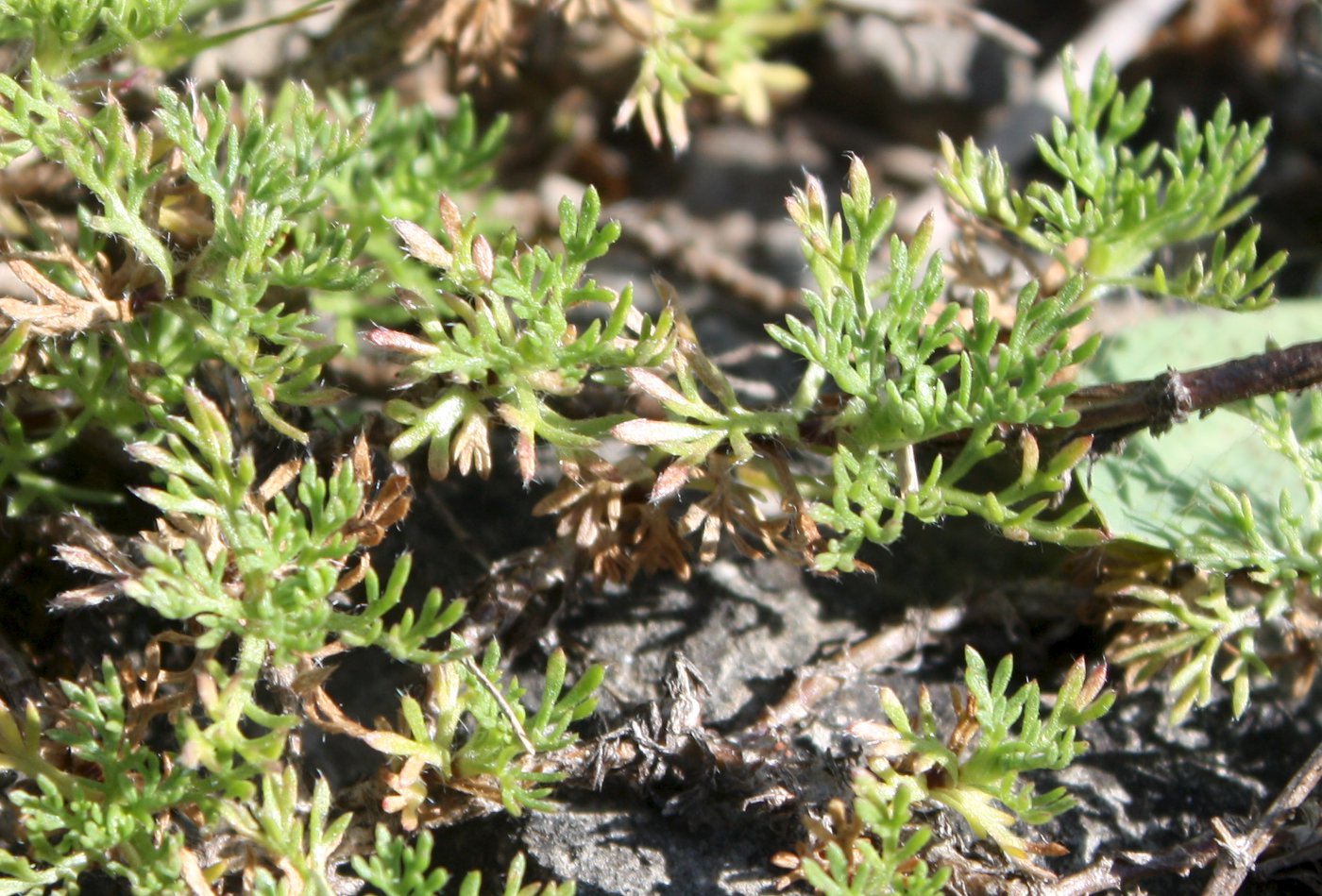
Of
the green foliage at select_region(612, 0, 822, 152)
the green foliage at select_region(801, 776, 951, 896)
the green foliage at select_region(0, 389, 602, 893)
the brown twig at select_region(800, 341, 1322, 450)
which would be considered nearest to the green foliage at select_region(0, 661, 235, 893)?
the green foliage at select_region(0, 389, 602, 893)

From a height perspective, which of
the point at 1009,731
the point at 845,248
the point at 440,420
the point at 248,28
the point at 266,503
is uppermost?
the point at 248,28

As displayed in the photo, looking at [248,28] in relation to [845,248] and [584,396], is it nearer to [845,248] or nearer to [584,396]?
[584,396]

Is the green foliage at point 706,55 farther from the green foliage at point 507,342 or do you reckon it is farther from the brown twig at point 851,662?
the brown twig at point 851,662

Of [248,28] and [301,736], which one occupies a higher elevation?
[248,28]

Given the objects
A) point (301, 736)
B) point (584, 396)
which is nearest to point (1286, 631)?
point (584, 396)

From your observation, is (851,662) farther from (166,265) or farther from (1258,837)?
(166,265)

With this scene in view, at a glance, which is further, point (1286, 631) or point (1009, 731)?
point (1286, 631)

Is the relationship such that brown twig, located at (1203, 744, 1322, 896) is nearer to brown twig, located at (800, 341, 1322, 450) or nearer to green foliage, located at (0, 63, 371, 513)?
brown twig, located at (800, 341, 1322, 450)
